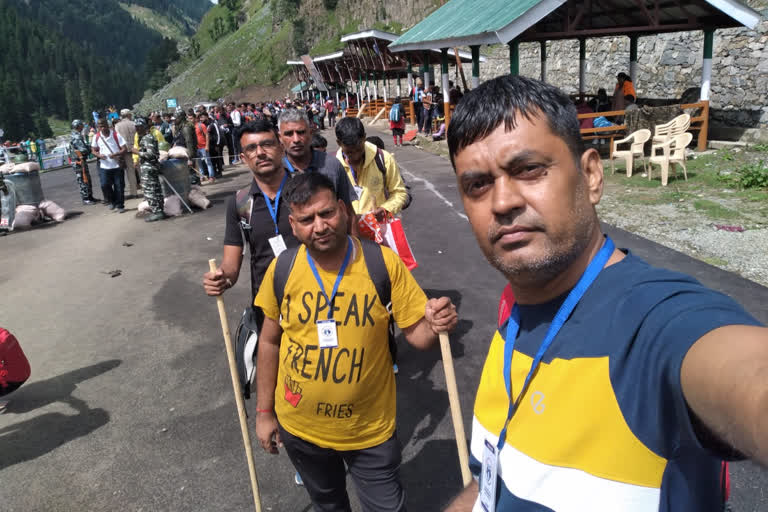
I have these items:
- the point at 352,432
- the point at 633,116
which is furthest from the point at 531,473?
the point at 633,116

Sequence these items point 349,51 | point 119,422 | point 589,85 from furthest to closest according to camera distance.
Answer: point 349,51 → point 589,85 → point 119,422

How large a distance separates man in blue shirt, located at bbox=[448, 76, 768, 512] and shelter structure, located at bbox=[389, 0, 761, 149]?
11857 millimetres

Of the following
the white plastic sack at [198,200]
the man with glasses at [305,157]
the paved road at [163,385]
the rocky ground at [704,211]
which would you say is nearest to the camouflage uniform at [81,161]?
the white plastic sack at [198,200]

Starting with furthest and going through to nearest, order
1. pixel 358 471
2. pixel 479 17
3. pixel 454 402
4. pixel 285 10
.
→ pixel 285 10
pixel 479 17
pixel 358 471
pixel 454 402

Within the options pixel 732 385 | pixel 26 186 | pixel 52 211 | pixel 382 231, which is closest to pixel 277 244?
pixel 382 231

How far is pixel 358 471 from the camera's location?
237 centimetres

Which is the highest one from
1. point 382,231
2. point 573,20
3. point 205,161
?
point 573,20

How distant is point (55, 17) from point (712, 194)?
247271 mm

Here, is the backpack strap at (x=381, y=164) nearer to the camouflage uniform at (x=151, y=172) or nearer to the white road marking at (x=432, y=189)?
the white road marking at (x=432, y=189)

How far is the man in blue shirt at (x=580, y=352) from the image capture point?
0.88 m

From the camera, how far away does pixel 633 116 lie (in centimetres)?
1316

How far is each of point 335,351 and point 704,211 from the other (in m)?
7.92

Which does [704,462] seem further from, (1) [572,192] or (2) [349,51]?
(2) [349,51]

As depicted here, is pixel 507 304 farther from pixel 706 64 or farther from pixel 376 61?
pixel 376 61
